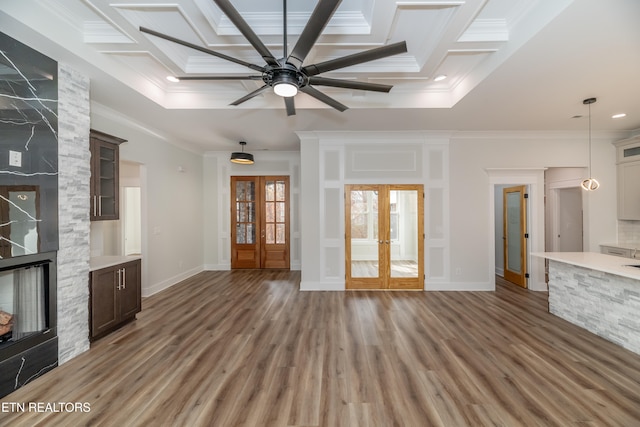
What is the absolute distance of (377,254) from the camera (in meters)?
4.90

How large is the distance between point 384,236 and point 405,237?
41 cm

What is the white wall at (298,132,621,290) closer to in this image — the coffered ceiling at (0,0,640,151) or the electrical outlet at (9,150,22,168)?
the coffered ceiling at (0,0,640,151)

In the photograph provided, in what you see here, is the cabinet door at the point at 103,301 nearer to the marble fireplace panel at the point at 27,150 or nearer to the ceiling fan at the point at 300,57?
the marble fireplace panel at the point at 27,150

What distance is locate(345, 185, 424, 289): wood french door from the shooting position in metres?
4.87

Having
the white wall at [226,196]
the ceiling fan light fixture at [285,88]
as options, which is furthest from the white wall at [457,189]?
the ceiling fan light fixture at [285,88]

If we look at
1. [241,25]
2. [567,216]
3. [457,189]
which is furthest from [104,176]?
[567,216]

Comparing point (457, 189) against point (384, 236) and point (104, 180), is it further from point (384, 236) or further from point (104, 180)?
point (104, 180)

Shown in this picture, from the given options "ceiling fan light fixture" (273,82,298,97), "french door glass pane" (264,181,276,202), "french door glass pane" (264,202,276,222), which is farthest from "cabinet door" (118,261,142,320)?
"french door glass pane" (264,181,276,202)

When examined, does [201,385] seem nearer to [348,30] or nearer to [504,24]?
[348,30]

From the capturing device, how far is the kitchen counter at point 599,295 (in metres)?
2.76

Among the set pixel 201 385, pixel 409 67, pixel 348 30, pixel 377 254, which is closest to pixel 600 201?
pixel 377 254

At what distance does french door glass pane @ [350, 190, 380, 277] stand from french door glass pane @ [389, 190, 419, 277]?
34 centimetres

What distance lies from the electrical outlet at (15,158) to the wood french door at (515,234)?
23.3 ft

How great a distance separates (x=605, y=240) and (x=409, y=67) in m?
5.06
